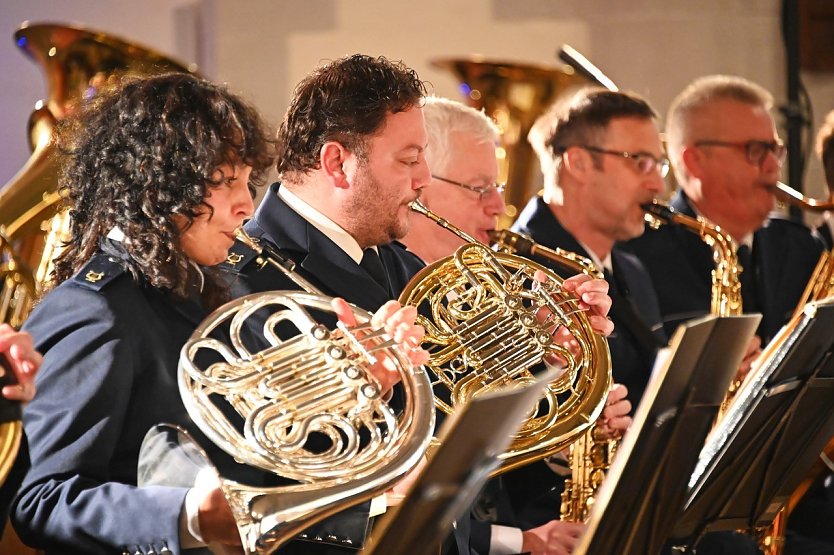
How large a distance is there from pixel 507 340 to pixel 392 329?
63 centimetres

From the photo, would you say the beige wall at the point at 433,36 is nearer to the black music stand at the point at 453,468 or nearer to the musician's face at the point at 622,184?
the musician's face at the point at 622,184

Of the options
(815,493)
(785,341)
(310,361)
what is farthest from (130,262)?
(815,493)

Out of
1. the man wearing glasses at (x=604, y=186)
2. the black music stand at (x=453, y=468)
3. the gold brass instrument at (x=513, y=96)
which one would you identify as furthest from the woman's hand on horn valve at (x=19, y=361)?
the gold brass instrument at (x=513, y=96)

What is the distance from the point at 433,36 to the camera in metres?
5.71

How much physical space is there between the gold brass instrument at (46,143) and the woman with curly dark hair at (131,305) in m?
0.92

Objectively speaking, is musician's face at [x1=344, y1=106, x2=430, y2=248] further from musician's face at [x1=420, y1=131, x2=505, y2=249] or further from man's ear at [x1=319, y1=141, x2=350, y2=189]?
musician's face at [x1=420, y1=131, x2=505, y2=249]

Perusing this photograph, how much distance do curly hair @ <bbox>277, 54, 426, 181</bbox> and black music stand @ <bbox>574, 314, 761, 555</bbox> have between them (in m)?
0.95

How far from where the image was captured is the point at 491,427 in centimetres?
153

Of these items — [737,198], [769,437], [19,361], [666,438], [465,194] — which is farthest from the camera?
[737,198]

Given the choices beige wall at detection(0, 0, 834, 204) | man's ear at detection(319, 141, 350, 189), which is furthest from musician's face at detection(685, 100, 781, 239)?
man's ear at detection(319, 141, 350, 189)

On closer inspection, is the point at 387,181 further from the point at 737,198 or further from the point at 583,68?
the point at 737,198

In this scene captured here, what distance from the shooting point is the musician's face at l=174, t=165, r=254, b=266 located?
2.26 m

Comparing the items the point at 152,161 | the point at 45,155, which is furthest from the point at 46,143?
the point at 152,161

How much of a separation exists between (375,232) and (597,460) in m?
0.94
